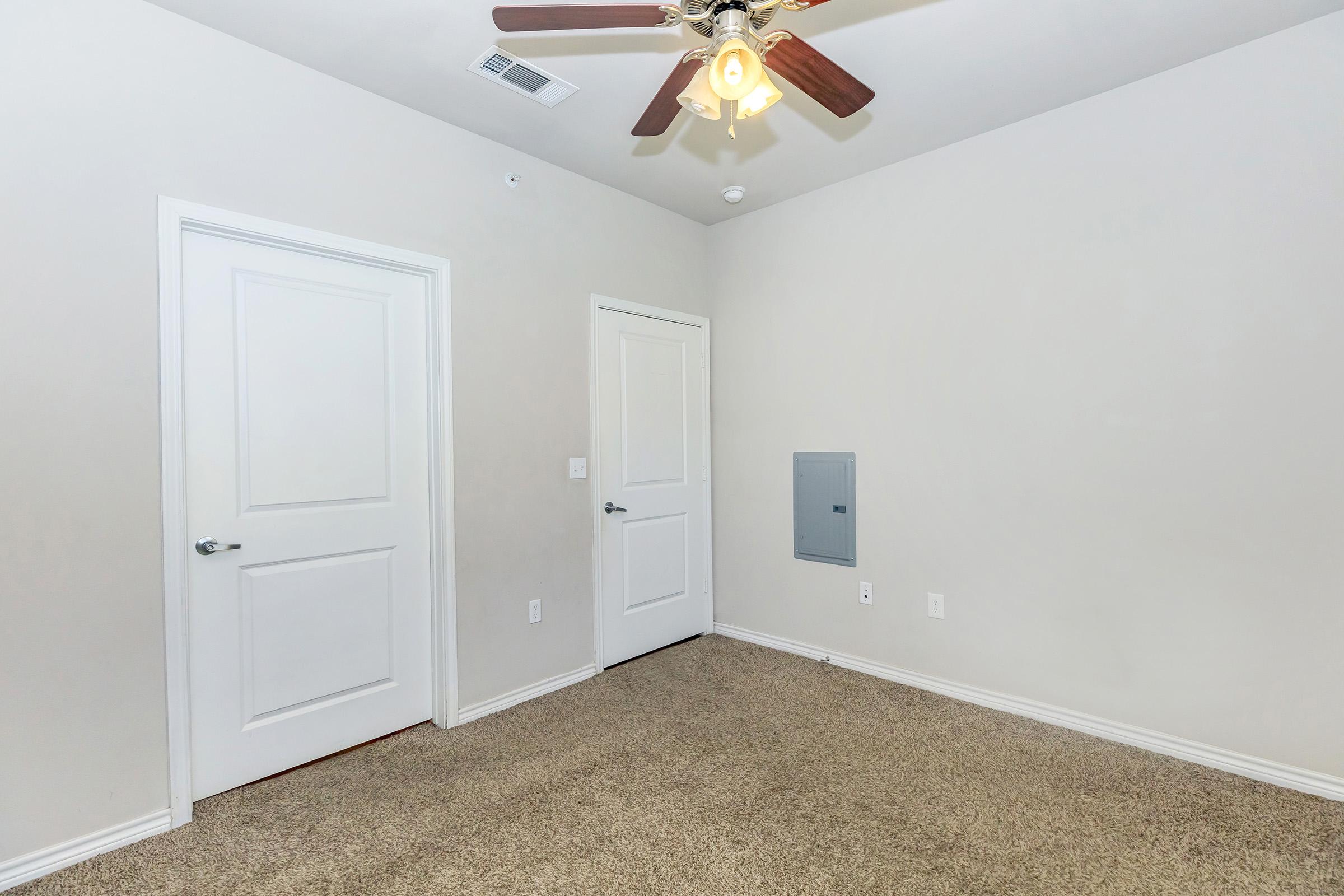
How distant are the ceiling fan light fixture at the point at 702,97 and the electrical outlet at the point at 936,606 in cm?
236

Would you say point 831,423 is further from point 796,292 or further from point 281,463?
point 281,463

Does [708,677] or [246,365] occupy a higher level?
[246,365]

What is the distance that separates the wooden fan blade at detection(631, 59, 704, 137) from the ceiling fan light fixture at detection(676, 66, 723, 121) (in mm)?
50

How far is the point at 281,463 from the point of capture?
92.1 inches

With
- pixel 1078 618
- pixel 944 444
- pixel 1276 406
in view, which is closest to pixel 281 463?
pixel 944 444

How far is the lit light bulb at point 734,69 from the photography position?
5.08ft

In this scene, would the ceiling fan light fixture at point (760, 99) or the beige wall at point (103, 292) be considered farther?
the beige wall at point (103, 292)

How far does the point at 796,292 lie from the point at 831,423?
75 cm

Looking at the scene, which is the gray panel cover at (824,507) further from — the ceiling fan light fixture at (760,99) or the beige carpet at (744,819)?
the ceiling fan light fixture at (760,99)

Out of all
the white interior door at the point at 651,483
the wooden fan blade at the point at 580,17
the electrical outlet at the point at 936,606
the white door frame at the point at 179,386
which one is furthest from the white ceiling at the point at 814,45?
the electrical outlet at the point at 936,606

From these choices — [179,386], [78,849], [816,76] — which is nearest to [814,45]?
[816,76]

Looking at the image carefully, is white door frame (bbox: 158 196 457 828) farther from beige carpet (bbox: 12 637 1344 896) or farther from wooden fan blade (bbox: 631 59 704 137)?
wooden fan blade (bbox: 631 59 704 137)

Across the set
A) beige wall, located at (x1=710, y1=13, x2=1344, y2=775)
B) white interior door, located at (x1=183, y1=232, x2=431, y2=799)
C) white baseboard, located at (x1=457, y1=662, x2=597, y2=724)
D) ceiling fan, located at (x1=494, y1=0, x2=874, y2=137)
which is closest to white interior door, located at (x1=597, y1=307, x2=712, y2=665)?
white baseboard, located at (x1=457, y1=662, x2=597, y2=724)

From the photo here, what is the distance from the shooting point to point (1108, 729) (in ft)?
8.39
